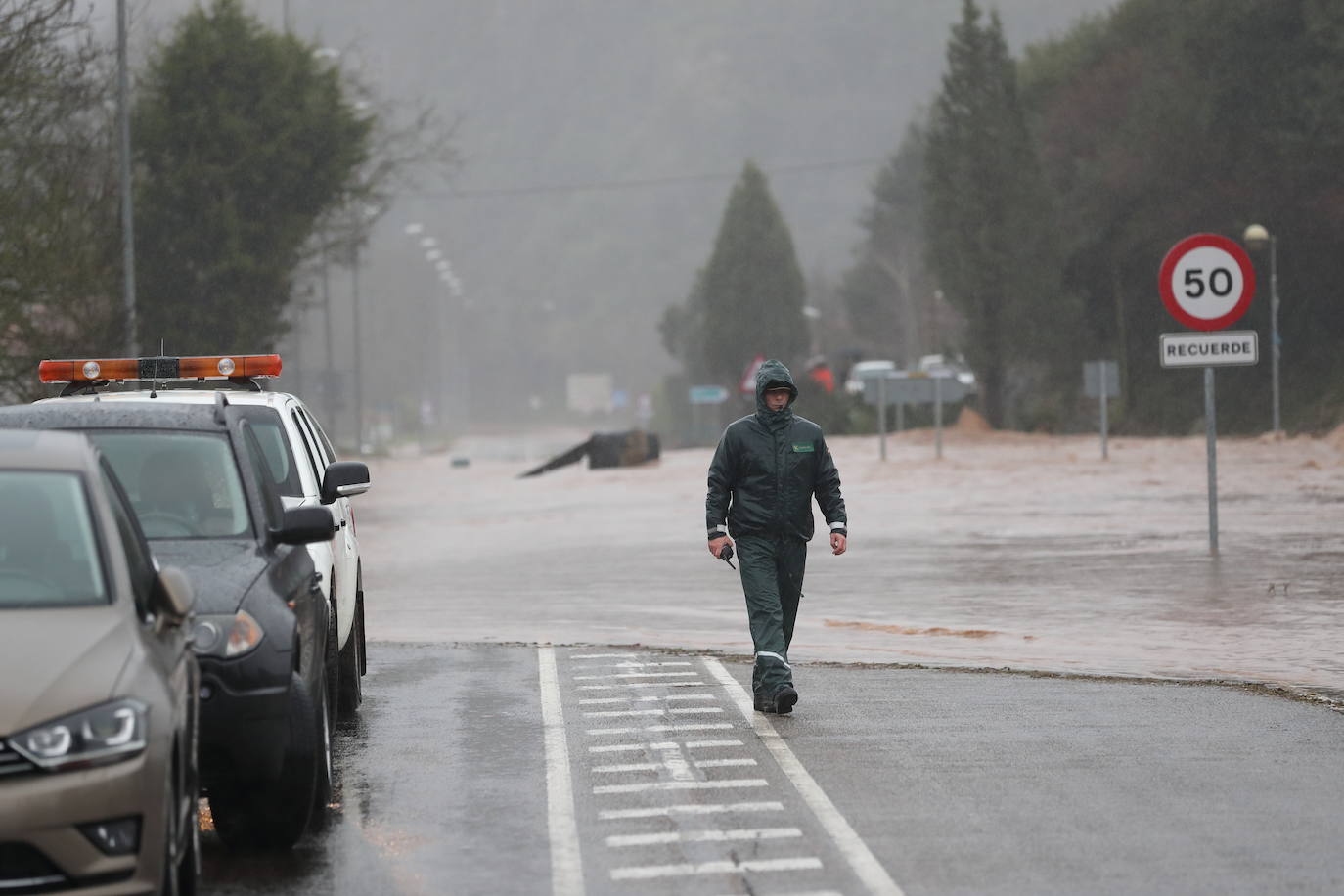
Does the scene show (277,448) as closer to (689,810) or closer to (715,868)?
(689,810)

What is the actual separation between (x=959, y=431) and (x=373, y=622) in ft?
145

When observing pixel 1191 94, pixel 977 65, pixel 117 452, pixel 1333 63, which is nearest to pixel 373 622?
pixel 117 452

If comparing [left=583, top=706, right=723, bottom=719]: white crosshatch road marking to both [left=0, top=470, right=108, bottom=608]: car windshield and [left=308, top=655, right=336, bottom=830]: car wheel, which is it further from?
[left=0, top=470, right=108, bottom=608]: car windshield

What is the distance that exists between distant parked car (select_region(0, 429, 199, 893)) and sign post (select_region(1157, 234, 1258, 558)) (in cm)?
1296

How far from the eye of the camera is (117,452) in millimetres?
8891

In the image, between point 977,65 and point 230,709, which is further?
point 977,65

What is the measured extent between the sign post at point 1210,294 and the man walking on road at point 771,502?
804cm

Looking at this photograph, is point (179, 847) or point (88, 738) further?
point (179, 847)

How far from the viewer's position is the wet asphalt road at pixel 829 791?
718cm

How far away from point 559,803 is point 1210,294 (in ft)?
37.8

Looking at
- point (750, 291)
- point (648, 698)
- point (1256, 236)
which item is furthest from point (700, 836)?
point (750, 291)

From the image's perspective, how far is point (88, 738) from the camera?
571 cm

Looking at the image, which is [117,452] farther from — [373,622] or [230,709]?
[373,622]

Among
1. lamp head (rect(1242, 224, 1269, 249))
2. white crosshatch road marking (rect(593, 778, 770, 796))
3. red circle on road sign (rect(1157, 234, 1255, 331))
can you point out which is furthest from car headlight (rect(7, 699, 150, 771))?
lamp head (rect(1242, 224, 1269, 249))
